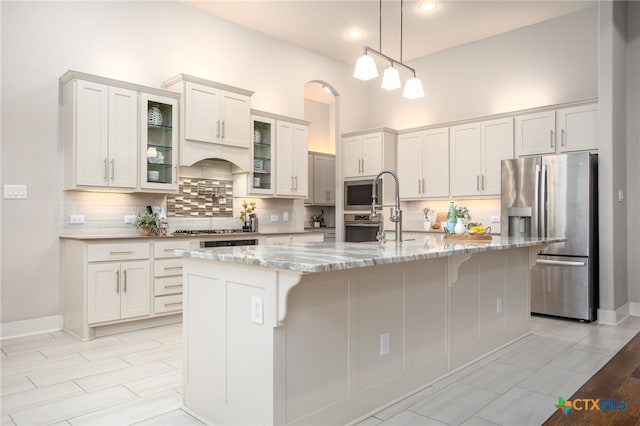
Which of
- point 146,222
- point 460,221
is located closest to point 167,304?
point 146,222

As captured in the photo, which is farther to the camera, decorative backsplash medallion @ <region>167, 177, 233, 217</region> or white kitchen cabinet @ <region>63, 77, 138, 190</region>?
decorative backsplash medallion @ <region>167, 177, 233, 217</region>

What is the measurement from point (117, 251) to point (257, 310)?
2530mm

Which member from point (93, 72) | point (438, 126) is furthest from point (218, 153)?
point (438, 126)

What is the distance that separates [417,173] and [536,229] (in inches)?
78.4

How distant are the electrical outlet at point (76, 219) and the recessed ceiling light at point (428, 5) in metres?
4.32

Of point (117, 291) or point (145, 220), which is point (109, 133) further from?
point (117, 291)

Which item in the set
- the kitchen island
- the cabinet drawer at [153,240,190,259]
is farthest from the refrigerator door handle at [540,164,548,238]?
the cabinet drawer at [153,240,190,259]

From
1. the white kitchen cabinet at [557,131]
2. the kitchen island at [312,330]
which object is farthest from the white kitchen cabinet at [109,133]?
the white kitchen cabinet at [557,131]

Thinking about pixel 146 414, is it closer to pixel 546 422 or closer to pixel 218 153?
pixel 546 422

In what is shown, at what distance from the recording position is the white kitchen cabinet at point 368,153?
647 cm

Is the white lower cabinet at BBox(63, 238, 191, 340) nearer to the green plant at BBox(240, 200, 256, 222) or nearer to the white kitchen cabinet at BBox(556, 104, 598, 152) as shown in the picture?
the green plant at BBox(240, 200, 256, 222)

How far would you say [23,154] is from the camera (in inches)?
156

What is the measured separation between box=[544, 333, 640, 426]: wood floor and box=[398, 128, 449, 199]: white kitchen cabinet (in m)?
3.21

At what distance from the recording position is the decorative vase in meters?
4.47
